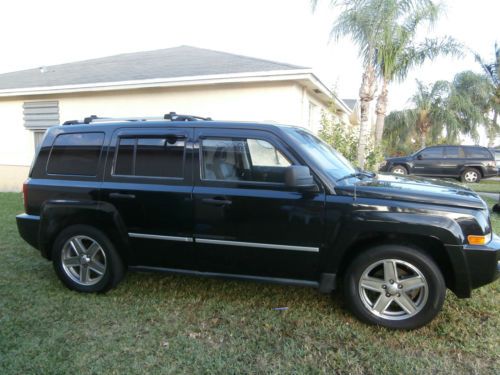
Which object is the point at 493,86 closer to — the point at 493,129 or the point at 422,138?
the point at 493,129

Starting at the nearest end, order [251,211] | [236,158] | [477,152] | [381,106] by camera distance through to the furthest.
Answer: [251,211] → [236,158] → [381,106] → [477,152]

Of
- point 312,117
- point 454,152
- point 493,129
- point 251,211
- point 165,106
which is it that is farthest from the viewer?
point 493,129

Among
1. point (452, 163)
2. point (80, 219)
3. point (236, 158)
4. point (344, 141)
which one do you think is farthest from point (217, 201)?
point (452, 163)

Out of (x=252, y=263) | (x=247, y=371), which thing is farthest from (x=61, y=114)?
(x=247, y=371)

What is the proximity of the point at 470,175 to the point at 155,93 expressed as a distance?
13806mm

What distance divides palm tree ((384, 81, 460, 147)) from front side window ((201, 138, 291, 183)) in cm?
2323

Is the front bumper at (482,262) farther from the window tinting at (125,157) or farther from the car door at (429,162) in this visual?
the car door at (429,162)

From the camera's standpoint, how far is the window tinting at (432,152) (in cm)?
1631

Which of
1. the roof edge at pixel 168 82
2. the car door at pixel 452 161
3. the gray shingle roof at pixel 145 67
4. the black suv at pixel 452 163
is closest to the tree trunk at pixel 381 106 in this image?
the black suv at pixel 452 163

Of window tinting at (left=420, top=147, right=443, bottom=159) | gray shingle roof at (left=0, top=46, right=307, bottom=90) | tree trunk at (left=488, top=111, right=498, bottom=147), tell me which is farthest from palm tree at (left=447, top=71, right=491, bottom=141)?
gray shingle roof at (left=0, top=46, right=307, bottom=90)

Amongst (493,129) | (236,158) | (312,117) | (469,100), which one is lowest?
(236,158)

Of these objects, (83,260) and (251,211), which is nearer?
(251,211)

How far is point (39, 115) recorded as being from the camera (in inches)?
446

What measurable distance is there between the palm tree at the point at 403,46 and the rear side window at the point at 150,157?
7451mm
